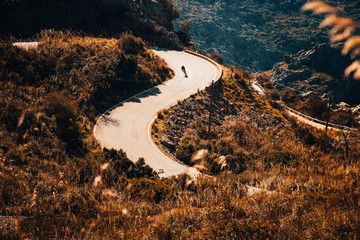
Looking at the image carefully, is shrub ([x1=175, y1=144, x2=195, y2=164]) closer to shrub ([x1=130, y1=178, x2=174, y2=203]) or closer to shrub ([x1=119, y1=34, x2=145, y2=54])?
shrub ([x1=130, y1=178, x2=174, y2=203])

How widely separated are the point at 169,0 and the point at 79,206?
225 feet

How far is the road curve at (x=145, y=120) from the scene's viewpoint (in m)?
16.9

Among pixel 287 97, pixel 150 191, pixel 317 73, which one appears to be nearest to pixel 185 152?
pixel 150 191

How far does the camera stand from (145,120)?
74.5 feet


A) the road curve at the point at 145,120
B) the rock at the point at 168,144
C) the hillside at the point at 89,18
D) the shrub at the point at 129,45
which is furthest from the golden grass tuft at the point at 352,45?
the hillside at the point at 89,18

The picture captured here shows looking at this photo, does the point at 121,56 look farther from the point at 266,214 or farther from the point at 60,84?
the point at 266,214

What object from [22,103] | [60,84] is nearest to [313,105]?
[60,84]

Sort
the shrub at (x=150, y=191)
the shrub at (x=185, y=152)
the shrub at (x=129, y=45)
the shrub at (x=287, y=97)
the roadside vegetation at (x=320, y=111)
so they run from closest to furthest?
the shrub at (x=150, y=191) → the shrub at (x=185, y=152) → the shrub at (x=129, y=45) → the roadside vegetation at (x=320, y=111) → the shrub at (x=287, y=97)

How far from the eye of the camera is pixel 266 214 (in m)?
4.89

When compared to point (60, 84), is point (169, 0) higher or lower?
higher

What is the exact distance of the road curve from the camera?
55.4 ft

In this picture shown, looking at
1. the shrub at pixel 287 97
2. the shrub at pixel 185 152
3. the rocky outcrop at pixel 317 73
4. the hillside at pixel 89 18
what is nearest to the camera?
the shrub at pixel 185 152

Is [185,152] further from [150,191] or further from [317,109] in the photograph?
[317,109]

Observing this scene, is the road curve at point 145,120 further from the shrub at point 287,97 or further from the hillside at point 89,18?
the shrub at point 287,97
